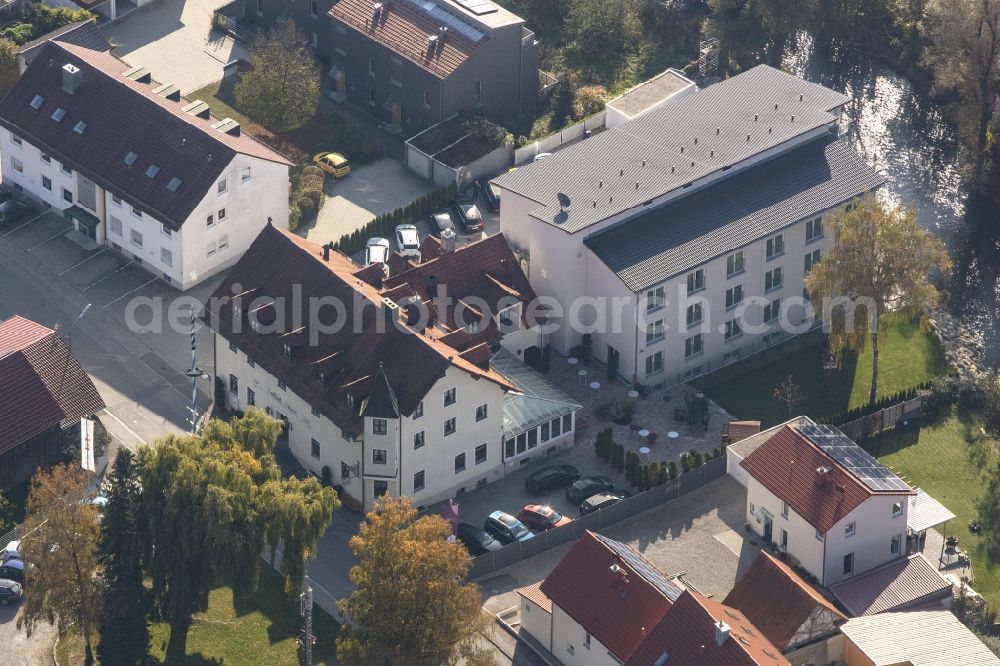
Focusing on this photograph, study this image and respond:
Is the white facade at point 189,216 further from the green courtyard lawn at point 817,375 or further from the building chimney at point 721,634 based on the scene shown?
the building chimney at point 721,634

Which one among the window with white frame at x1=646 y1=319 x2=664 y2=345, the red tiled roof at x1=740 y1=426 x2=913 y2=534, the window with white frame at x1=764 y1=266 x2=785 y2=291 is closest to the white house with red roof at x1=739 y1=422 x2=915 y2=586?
the red tiled roof at x1=740 y1=426 x2=913 y2=534

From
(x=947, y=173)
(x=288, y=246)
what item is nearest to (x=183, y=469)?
(x=288, y=246)

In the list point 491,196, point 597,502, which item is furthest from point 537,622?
point 491,196

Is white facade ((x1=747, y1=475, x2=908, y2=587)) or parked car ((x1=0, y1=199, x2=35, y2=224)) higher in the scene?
parked car ((x1=0, y1=199, x2=35, y2=224))

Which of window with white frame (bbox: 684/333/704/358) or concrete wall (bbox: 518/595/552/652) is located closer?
concrete wall (bbox: 518/595/552/652)

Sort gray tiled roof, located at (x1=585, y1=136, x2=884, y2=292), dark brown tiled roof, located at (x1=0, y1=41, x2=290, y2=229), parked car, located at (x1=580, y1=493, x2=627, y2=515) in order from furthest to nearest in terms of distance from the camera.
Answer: dark brown tiled roof, located at (x1=0, y1=41, x2=290, y2=229) → gray tiled roof, located at (x1=585, y1=136, x2=884, y2=292) → parked car, located at (x1=580, y1=493, x2=627, y2=515)

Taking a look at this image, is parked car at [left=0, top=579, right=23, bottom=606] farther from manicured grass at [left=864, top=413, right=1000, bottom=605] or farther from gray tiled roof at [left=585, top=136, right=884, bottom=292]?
manicured grass at [left=864, top=413, right=1000, bottom=605]
